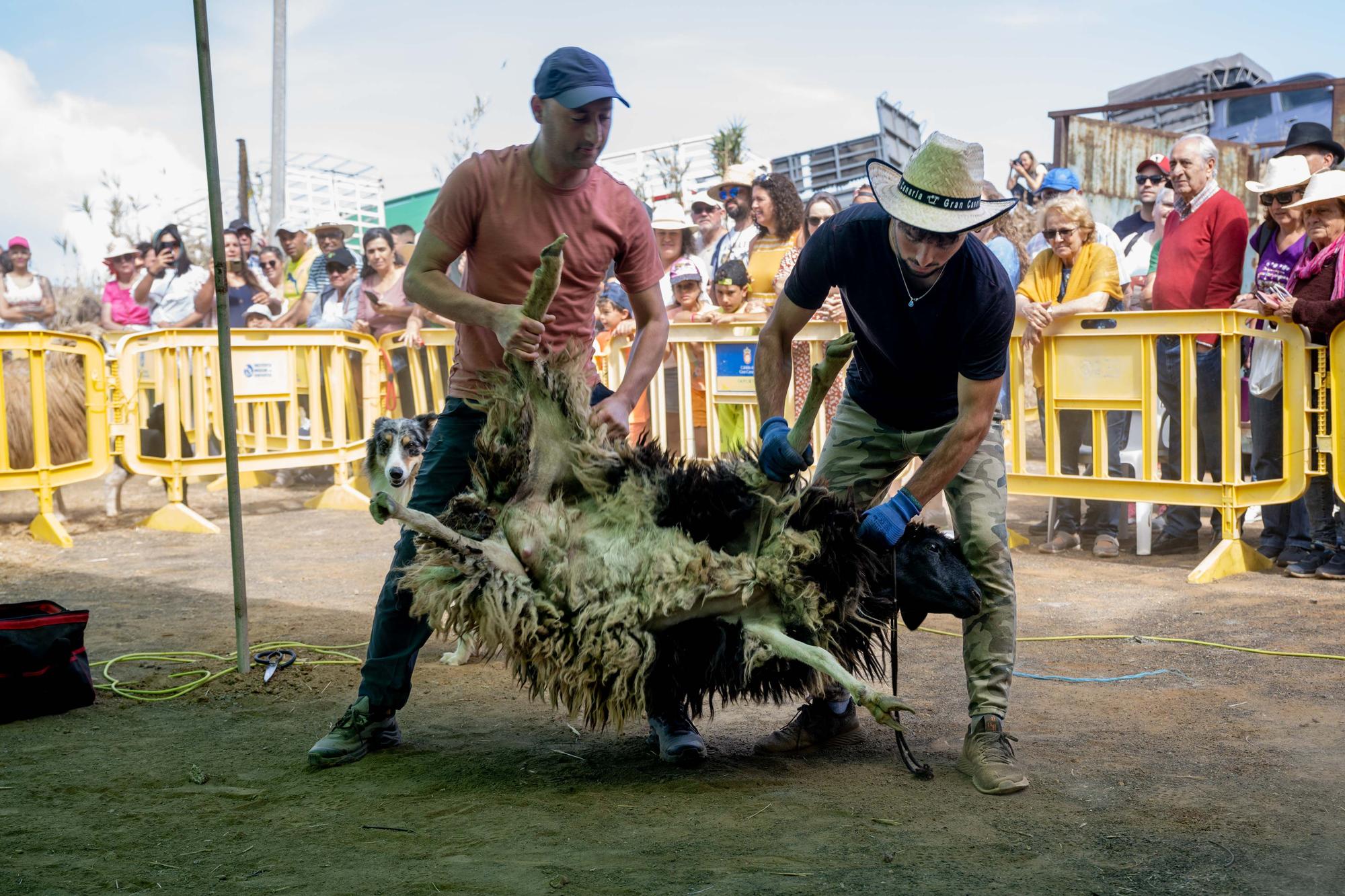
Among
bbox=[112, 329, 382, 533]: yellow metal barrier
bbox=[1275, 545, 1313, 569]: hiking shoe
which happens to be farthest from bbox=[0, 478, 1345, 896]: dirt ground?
bbox=[112, 329, 382, 533]: yellow metal barrier

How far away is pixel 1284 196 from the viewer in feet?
23.9

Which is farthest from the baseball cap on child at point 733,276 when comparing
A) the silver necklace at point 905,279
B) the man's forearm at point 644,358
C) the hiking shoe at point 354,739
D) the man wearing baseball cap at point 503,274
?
the hiking shoe at point 354,739

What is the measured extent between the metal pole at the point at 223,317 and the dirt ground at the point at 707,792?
429mm

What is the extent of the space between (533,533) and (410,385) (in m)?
8.16

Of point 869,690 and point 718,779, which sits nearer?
point 869,690

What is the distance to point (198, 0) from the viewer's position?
4516 millimetres

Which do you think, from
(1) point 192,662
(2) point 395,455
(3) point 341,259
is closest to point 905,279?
(2) point 395,455

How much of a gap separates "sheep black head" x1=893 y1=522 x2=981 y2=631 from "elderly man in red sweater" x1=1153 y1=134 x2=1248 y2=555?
4.24m

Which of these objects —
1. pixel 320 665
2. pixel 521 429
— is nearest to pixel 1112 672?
pixel 521 429

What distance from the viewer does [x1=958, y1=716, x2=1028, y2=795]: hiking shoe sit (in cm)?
354

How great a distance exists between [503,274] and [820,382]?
1227 millimetres

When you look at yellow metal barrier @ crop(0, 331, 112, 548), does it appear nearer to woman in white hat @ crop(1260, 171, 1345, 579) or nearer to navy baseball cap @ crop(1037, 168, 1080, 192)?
navy baseball cap @ crop(1037, 168, 1080, 192)

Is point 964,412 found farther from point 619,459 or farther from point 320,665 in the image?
point 320,665

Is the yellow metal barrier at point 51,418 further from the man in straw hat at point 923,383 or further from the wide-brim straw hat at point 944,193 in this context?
the wide-brim straw hat at point 944,193
